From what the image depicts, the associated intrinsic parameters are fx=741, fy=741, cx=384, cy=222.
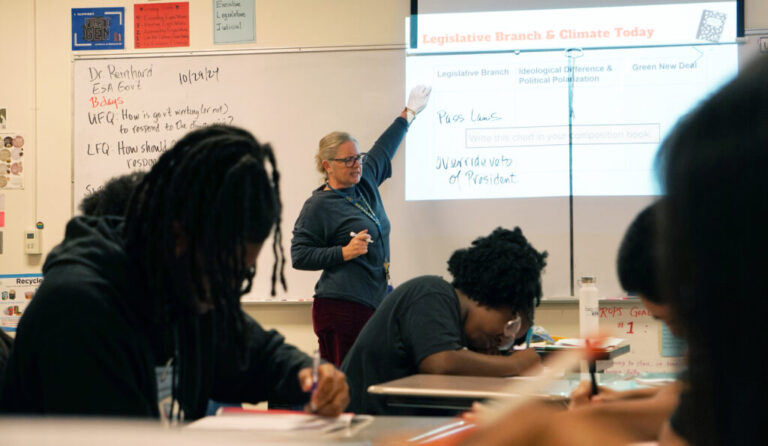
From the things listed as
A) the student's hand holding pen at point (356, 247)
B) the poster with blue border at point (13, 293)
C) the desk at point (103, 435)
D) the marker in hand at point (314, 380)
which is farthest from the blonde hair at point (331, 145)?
the desk at point (103, 435)

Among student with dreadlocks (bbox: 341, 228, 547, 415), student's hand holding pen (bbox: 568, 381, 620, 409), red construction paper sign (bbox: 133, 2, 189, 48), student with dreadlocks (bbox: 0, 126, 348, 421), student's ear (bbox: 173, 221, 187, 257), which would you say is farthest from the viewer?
red construction paper sign (bbox: 133, 2, 189, 48)

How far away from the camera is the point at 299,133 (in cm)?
384

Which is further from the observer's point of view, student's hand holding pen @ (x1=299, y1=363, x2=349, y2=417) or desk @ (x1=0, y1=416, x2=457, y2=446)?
student's hand holding pen @ (x1=299, y1=363, x2=349, y2=417)

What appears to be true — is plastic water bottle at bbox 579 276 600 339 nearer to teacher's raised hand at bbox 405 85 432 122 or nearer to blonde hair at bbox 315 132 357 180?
blonde hair at bbox 315 132 357 180

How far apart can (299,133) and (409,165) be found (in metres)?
0.61

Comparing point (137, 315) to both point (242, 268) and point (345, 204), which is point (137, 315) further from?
point (345, 204)

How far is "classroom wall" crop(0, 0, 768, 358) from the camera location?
384 cm

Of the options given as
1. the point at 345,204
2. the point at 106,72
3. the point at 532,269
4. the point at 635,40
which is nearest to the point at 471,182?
the point at 345,204

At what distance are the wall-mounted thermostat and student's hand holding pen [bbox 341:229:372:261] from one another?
191 centimetres

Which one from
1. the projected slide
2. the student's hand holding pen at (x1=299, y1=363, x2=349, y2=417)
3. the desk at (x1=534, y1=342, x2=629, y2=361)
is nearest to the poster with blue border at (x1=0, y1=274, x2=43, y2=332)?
the projected slide

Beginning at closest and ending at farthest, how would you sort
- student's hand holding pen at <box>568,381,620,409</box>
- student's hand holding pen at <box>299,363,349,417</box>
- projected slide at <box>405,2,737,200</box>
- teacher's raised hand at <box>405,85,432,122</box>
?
student's hand holding pen at <box>299,363,349,417</box>, student's hand holding pen at <box>568,381,620,409</box>, projected slide at <box>405,2,737,200</box>, teacher's raised hand at <box>405,85,432,122</box>

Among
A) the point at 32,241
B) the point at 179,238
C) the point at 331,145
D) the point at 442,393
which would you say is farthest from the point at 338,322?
the point at 179,238

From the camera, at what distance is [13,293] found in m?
4.00

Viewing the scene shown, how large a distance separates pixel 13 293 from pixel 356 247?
2.10 metres
